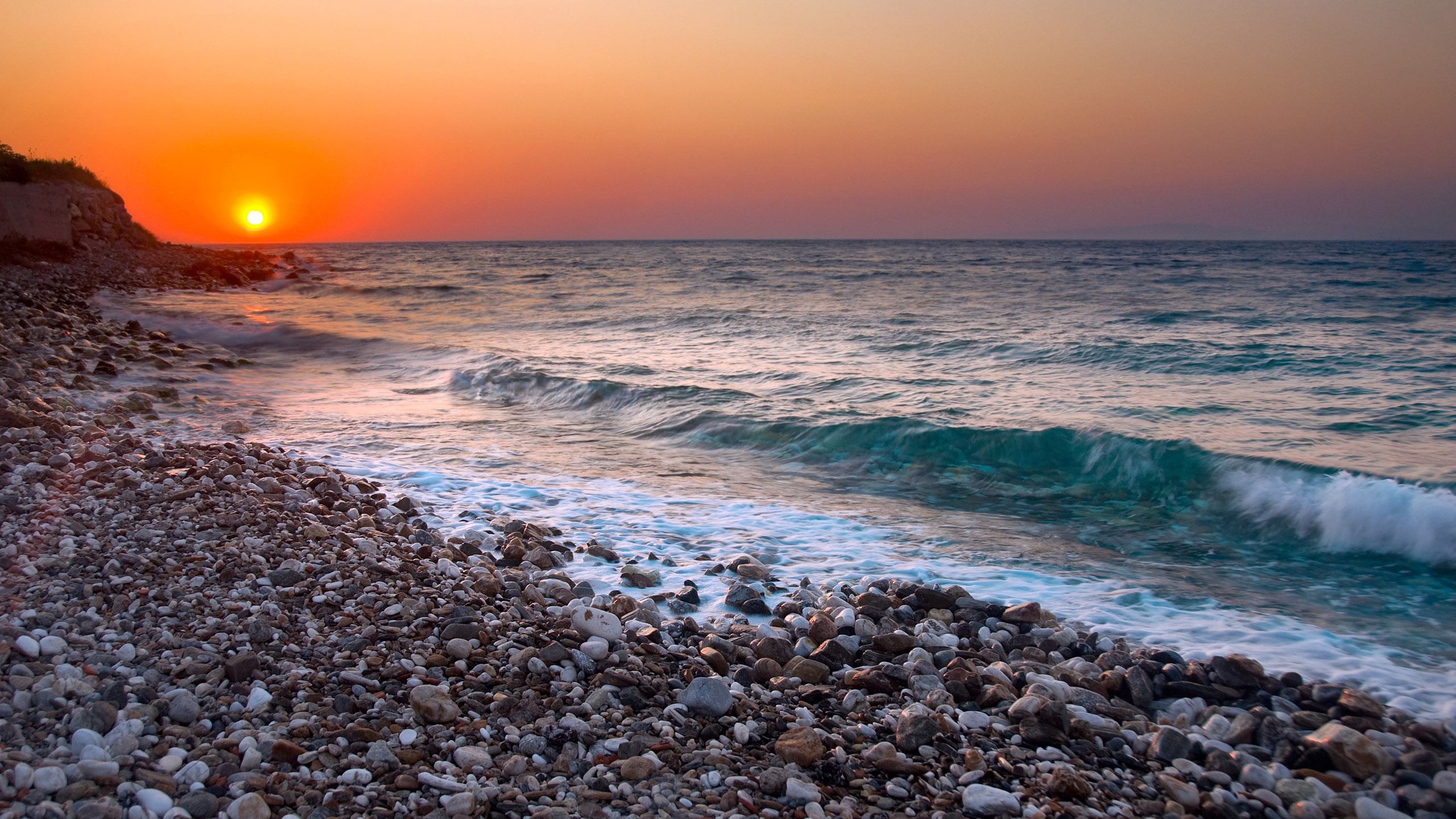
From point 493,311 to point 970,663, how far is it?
76.3ft

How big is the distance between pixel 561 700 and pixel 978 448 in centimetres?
595

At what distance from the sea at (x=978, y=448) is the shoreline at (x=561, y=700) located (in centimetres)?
66

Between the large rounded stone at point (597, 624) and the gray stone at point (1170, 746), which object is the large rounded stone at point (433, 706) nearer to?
the large rounded stone at point (597, 624)

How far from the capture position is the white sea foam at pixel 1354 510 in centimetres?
531

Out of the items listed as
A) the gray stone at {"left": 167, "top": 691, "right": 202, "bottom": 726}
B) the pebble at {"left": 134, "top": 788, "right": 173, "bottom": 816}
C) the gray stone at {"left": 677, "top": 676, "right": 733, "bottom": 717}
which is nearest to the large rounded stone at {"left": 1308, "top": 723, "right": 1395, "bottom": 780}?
the gray stone at {"left": 677, "top": 676, "right": 733, "bottom": 717}

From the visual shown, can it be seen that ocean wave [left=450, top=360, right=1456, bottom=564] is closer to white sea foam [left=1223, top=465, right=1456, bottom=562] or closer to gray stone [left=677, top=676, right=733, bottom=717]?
white sea foam [left=1223, top=465, right=1456, bottom=562]

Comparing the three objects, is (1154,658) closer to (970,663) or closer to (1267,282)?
(970,663)

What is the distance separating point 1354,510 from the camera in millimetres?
5723

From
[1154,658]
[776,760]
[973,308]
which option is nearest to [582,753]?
[776,760]

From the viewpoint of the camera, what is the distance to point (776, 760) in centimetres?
261

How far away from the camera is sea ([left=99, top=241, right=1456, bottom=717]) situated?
4.61 meters

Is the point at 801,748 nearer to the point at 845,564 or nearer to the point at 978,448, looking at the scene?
the point at 845,564

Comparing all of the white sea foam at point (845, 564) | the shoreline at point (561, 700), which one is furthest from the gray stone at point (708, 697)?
the white sea foam at point (845, 564)

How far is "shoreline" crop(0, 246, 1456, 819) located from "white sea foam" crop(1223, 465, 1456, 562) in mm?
2943
